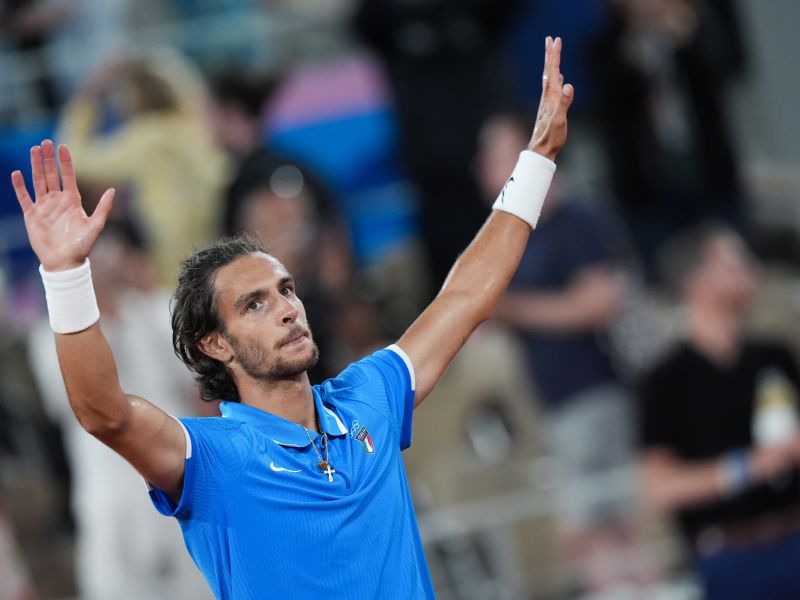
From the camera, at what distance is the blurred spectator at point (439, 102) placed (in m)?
7.52

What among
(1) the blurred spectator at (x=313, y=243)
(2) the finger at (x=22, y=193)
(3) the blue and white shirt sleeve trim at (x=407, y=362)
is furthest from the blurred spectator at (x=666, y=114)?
(2) the finger at (x=22, y=193)

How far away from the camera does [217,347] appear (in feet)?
11.3

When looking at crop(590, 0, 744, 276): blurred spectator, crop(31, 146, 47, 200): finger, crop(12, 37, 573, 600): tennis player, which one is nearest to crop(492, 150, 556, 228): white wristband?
crop(12, 37, 573, 600): tennis player

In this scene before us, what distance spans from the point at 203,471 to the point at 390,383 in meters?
0.61

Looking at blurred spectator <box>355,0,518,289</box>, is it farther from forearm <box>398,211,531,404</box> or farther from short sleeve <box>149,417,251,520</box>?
short sleeve <box>149,417,251,520</box>

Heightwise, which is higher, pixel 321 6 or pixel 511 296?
pixel 321 6

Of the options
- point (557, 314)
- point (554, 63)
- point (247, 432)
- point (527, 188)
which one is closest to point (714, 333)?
point (557, 314)

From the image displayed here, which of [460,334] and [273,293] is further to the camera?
[460,334]

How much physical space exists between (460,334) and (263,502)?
782 millimetres

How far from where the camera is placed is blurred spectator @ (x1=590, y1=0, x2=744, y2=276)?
27.2 ft

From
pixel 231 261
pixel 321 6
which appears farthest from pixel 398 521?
pixel 321 6

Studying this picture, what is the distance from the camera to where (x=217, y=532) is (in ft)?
10.8

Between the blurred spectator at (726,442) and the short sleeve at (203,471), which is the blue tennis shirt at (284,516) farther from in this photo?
the blurred spectator at (726,442)

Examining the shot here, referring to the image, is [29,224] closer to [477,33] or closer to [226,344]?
[226,344]
